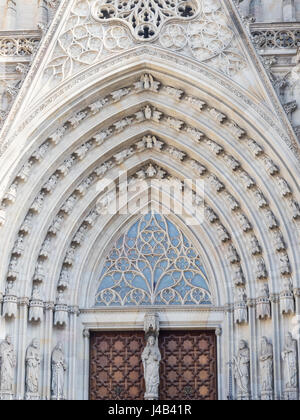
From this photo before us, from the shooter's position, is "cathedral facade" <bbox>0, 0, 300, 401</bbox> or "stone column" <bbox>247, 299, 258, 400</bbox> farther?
"cathedral facade" <bbox>0, 0, 300, 401</bbox>

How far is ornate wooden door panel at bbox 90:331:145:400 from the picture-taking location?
2011cm

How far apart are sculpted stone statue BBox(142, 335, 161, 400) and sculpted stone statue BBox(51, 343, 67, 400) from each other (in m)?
1.38

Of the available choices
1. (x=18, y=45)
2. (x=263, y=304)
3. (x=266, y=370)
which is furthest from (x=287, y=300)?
(x=18, y=45)

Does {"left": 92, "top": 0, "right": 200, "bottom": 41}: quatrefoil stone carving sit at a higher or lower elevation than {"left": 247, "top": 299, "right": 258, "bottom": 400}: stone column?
higher

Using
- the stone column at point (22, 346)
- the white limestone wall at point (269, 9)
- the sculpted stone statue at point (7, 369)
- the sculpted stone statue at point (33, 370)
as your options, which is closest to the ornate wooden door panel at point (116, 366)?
the sculpted stone statue at point (33, 370)

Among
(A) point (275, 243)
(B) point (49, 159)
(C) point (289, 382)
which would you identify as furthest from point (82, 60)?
(C) point (289, 382)

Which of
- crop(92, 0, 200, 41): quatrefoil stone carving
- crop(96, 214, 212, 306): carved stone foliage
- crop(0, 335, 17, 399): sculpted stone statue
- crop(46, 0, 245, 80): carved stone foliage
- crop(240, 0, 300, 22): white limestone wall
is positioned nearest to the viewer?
crop(0, 335, 17, 399): sculpted stone statue

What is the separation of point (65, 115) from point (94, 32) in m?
1.60

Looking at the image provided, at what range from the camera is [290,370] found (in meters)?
18.8

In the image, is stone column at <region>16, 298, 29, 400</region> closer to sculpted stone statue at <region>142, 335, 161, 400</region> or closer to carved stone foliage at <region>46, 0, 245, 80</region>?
sculpted stone statue at <region>142, 335, 161, 400</region>

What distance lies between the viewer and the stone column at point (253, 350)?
63.4ft

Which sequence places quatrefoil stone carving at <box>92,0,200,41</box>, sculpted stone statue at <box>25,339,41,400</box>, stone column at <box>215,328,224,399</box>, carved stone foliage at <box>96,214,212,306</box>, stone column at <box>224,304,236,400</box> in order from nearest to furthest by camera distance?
sculpted stone statue at <box>25,339,41,400</box> < stone column at <box>224,304,236,400</box> < stone column at <box>215,328,224,399</box> < quatrefoil stone carving at <box>92,0,200,41</box> < carved stone foliage at <box>96,214,212,306</box>

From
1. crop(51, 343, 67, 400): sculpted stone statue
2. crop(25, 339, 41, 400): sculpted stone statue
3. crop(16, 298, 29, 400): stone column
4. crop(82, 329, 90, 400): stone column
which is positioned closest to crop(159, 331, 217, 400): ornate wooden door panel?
crop(82, 329, 90, 400): stone column

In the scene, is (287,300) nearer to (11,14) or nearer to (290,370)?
(290,370)
